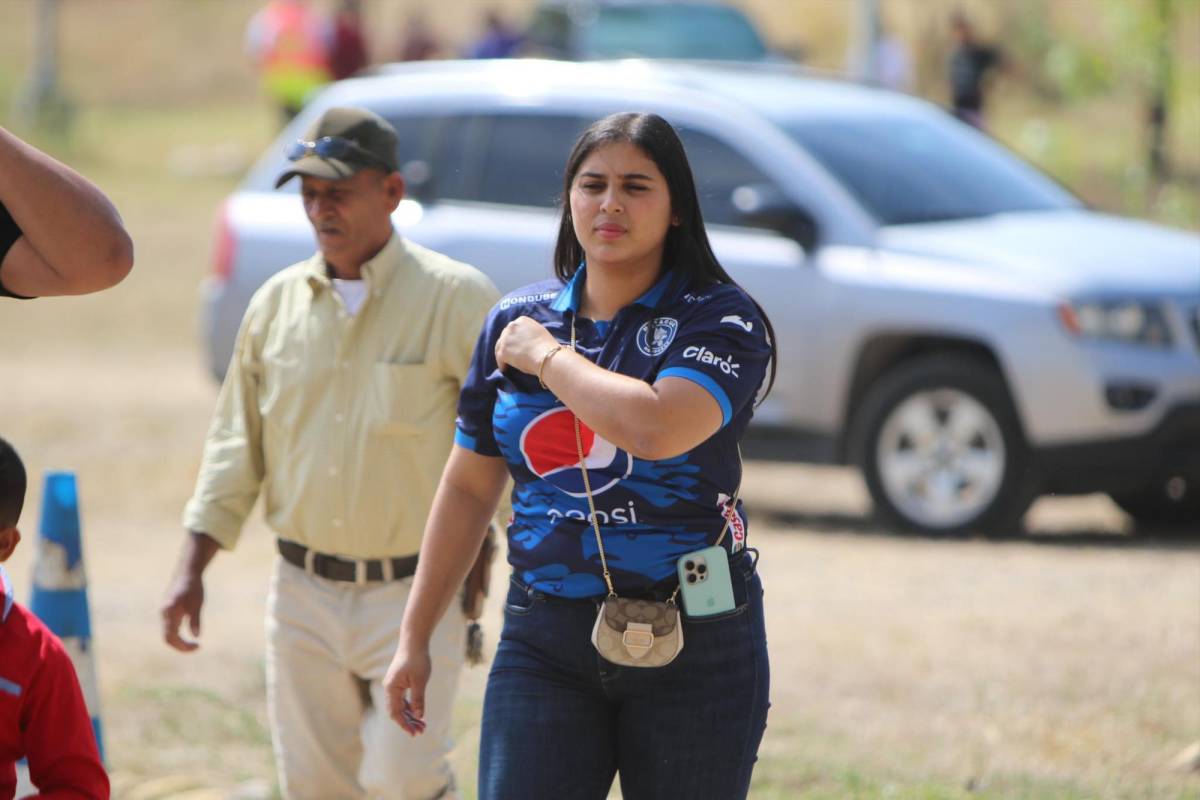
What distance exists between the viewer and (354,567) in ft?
14.9

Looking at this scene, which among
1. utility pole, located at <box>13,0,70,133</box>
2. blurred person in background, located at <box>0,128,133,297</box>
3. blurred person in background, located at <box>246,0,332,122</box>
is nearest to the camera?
blurred person in background, located at <box>0,128,133,297</box>

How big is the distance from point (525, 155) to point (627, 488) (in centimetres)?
654

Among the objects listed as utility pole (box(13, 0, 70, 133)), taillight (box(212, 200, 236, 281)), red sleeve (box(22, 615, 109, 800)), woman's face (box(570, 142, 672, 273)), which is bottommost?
utility pole (box(13, 0, 70, 133))

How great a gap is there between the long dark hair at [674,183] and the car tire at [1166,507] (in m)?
5.99

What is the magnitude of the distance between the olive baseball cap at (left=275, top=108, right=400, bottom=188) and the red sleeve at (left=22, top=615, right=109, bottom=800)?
1.90m

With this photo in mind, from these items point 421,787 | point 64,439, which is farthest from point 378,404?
point 64,439

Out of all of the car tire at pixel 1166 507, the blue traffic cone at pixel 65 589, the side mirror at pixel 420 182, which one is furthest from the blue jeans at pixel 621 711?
the side mirror at pixel 420 182

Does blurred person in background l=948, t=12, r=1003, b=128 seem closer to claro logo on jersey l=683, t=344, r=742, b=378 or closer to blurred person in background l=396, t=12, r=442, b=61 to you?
blurred person in background l=396, t=12, r=442, b=61

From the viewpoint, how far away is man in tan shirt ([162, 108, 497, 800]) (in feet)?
14.8

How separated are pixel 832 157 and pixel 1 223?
696 cm

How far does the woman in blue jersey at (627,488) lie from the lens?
331cm

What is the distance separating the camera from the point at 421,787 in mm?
4430

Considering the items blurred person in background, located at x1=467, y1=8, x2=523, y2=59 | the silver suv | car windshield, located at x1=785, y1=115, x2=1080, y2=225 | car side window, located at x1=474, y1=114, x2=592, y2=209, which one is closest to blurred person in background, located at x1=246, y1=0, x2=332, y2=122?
blurred person in background, located at x1=467, y1=8, x2=523, y2=59

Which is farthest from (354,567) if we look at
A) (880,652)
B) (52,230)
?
(880,652)
